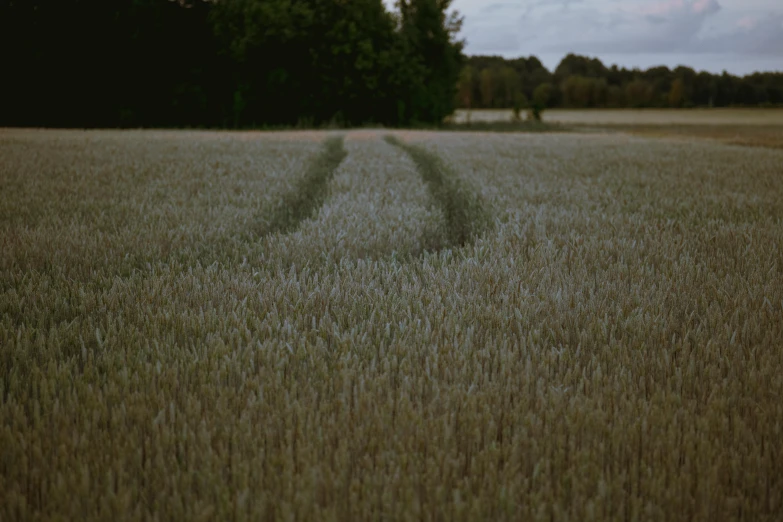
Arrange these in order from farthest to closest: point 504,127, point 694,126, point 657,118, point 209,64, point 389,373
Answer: point 657,118 → point 694,126 → point 504,127 → point 209,64 → point 389,373

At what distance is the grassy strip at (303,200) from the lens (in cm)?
515

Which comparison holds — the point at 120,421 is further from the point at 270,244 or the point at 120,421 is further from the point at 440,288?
the point at 270,244

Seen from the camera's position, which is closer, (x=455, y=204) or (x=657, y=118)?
(x=455, y=204)

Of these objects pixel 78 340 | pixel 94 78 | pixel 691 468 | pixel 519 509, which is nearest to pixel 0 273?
pixel 78 340

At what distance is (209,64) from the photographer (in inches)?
1479

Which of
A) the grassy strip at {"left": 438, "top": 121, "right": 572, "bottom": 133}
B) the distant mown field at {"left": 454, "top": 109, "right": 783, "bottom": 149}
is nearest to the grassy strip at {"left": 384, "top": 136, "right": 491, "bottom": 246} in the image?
the distant mown field at {"left": 454, "top": 109, "right": 783, "bottom": 149}

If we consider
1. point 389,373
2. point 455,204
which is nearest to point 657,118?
point 455,204

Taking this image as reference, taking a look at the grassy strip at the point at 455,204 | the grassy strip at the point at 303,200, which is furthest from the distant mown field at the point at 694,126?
the grassy strip at the point at 303,200

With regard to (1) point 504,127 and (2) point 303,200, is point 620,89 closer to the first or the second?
(1) point 504,127

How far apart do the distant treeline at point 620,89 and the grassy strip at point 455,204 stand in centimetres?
7592

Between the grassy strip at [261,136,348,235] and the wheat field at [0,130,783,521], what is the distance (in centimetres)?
70

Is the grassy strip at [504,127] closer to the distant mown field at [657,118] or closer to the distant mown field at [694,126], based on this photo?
the distant mown field at [694,126]

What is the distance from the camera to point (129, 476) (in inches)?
54.9

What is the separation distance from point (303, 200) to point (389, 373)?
4951mm
